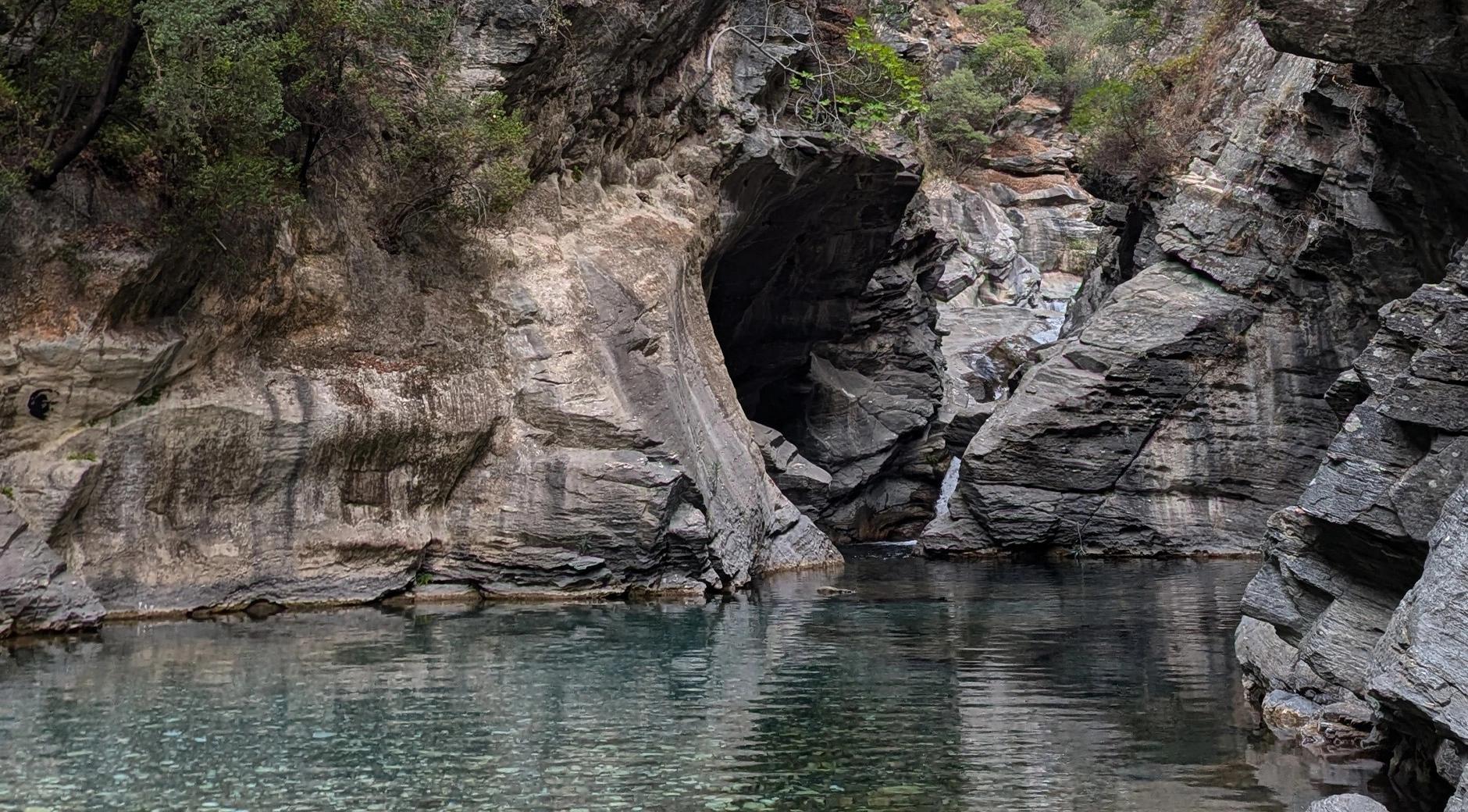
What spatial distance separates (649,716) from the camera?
39.8 ft

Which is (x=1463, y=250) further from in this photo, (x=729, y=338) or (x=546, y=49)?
(x=729, y=338)

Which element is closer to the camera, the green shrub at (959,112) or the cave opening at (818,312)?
the cave opening at (818,312)

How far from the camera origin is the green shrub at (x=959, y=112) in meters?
64.1

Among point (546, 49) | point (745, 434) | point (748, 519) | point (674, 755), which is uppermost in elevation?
point (546, 49)

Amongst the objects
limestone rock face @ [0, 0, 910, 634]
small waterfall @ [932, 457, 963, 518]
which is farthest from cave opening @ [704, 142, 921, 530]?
limestone rock face @ [0, 0, 910, 634]

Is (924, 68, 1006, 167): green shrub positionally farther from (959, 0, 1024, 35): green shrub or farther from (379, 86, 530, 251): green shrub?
(379, 86, 530, 251): green shrub

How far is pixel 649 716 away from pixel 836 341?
91.1 ft

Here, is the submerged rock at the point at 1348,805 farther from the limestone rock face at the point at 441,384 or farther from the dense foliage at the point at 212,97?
the dense foliage at the point at 212,97

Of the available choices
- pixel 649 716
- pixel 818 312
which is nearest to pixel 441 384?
pixel 649 716

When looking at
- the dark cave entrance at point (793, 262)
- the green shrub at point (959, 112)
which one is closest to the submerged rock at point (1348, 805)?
the dark cave entrance at point (793, 262)

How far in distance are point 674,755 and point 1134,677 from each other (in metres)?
5.68

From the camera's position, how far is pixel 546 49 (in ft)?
80.7

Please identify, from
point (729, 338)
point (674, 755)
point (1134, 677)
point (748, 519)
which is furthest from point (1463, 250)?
point (729, 338)

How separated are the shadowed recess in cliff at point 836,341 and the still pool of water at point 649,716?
15.9 metres
